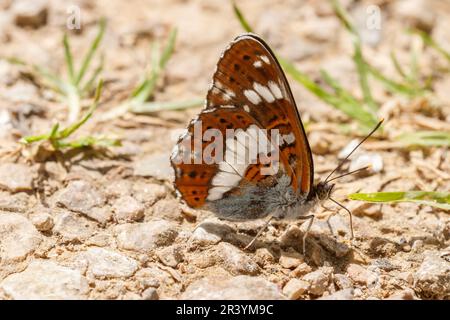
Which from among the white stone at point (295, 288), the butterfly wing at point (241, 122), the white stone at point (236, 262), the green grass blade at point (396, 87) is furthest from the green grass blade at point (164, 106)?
the white stone at point (295, 288)

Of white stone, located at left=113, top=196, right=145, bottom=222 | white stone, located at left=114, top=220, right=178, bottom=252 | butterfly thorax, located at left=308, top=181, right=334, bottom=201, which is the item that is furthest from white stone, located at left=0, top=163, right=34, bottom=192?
butterfly thorax, located at left=308, top=181, right=334, bottom=201

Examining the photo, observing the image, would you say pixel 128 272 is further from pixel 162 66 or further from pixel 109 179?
pixel 162 66

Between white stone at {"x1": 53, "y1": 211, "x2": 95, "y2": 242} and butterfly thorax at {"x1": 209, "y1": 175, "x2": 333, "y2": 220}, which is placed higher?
butterfly thorax at {"x1": 209, "y1": 175, "x2": 333, "y2": 220}

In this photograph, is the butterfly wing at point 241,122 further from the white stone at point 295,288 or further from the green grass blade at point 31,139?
the green grass blade at point 31,139

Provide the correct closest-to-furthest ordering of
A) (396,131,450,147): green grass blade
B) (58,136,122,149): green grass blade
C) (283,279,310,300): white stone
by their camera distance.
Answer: (283,279,310,300): white stone → (58,136,122,149): green grass blade → (396,131,450,147): green grass blade

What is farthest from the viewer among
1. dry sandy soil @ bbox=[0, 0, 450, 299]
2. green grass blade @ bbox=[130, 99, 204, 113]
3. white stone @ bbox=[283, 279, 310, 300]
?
green grass blade @ bbox=[130, 99, 204, 113]

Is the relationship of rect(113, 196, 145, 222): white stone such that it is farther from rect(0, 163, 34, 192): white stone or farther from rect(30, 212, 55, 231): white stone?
rect(0, 163, 34, 192): white stone
